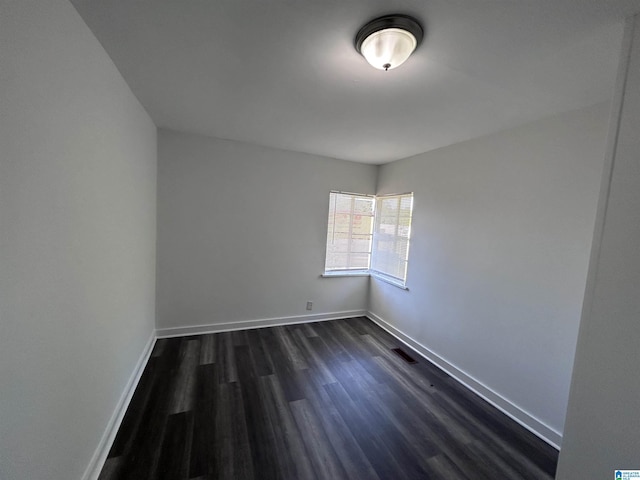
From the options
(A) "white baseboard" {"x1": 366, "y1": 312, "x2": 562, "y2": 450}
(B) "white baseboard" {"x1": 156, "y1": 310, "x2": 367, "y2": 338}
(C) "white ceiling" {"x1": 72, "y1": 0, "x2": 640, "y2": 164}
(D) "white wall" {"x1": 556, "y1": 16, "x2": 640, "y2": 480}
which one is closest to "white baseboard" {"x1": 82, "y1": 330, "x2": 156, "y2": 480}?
(B) "white baseboard" {"x1": 156, "y1": 310, "x2": 367, "y2": 338}

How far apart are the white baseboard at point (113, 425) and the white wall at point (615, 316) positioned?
2.36 metres

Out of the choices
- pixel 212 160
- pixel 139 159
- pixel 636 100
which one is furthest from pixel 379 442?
pixel 212 160

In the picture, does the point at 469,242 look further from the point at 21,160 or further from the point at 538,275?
the point at 21,160

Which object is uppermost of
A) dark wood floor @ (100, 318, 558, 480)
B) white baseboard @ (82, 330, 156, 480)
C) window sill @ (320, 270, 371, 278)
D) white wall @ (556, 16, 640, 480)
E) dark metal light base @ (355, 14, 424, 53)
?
dark metal light base @ (355, 14, 424, 53)

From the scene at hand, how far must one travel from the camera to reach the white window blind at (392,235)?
10.8 feet

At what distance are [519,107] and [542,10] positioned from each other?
Answer: 94 cm

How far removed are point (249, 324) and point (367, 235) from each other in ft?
7.11

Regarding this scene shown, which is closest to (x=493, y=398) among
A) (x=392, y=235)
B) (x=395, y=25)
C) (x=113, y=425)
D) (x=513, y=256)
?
(x=513, y=256)

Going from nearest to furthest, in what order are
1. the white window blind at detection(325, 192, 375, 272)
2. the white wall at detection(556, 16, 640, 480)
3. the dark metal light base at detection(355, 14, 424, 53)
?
the white wall at detection(556, 16, 640, 480), the dark metal light base at detection(355, 14, 424, 53), the white window blind at detection(325, 192, 375, 272)

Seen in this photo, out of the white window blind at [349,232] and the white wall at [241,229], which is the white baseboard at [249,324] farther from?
the white window blind at [349,232]

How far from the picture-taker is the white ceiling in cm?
103

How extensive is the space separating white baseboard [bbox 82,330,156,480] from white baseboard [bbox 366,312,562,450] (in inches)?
112

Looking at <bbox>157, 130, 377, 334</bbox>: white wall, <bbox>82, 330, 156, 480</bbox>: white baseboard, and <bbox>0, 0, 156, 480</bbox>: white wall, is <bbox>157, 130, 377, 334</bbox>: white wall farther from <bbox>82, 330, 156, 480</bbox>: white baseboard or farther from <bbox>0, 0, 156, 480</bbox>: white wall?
<bbox>0, 0, 156, 480</bbox>: white wall

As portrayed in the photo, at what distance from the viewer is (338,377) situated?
240 centimetres
